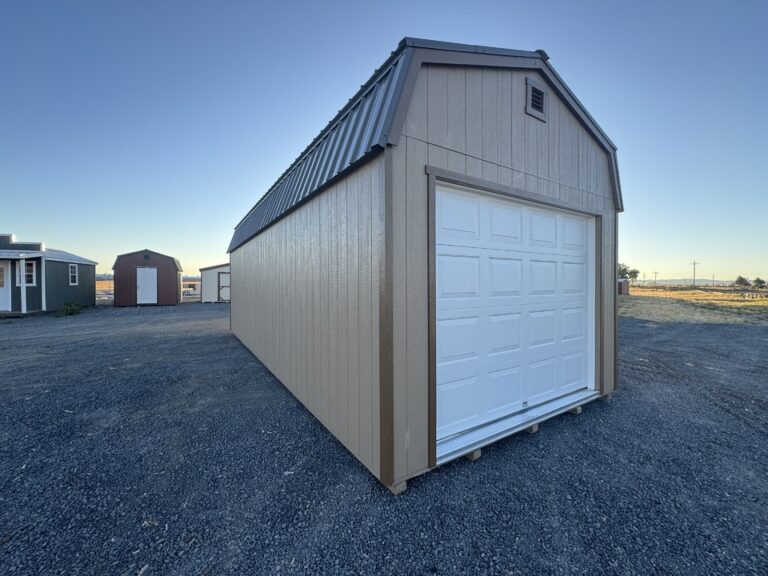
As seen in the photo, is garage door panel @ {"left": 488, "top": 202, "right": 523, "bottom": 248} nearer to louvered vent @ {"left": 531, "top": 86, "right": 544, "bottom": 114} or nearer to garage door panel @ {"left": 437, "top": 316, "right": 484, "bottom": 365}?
garage door panel @ {"left": 437, "top": 316, "right": 484, "bottom": 365}

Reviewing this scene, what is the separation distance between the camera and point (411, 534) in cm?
189

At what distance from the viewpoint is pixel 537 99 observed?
11.0 feet

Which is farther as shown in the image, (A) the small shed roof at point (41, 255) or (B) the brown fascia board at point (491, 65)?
(A) the small shed roof at point (41, 255)

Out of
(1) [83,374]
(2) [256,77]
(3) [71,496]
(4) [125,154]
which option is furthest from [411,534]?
(4) [125,154]

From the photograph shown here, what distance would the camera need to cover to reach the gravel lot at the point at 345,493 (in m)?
1.71

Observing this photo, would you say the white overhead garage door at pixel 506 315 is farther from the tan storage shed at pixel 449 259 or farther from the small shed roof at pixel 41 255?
the small shed roof at pixel 41 255

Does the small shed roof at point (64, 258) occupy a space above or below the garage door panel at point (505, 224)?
above

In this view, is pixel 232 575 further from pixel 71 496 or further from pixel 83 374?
pixel 83 374

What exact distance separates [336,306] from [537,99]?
3.27 metres

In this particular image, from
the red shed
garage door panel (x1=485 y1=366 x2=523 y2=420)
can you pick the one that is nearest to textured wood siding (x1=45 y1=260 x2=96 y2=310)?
the red shed

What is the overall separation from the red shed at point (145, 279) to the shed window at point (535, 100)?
22277 millimetres

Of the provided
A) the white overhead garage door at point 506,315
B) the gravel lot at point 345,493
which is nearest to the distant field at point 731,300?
the gravel lot at point 345,493

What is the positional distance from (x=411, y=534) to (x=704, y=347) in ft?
31.8

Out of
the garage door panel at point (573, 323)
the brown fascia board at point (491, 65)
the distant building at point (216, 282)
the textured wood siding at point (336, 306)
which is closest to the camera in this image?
the brown fascia board at point (491, 65)
